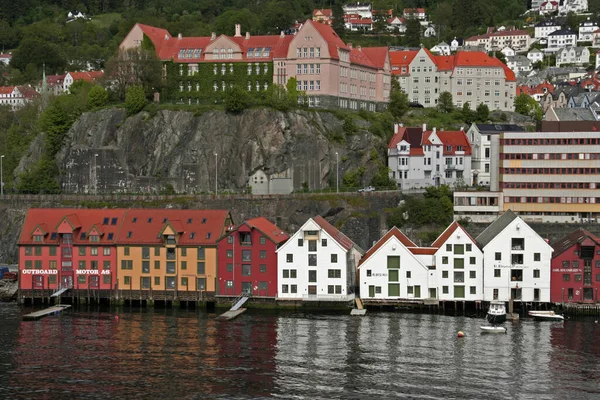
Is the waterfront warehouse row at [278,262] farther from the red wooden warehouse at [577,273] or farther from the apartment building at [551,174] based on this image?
the apartment building at [551,174]

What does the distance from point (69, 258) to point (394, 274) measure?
101ft

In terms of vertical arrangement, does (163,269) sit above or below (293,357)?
above

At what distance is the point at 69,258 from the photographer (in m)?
93.4

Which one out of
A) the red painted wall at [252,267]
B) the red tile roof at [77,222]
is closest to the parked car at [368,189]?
the red painted wall at [252,267]

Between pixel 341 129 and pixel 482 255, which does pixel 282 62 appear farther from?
pixel 482 255

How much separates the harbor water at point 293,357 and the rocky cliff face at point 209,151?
36.2m

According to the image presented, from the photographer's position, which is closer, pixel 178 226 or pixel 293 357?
pixel 293 357

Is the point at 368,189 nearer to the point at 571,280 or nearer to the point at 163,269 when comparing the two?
the point at 163,269

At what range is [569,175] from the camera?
369ft

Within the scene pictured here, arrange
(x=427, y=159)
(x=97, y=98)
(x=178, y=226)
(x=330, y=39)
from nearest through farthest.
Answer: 1. (x=178, y=226)
2. (x=427, y=159)
3. (x=330, y=39)
4. (x=97, y=98)

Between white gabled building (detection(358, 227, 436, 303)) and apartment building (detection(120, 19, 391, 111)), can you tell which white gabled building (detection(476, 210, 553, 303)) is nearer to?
white gabled building (detection(358, 227, 436, 303))

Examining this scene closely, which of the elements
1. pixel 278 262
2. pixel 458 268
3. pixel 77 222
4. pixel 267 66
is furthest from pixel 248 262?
pixel 267 66

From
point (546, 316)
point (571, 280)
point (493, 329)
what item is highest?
point (571, 280)

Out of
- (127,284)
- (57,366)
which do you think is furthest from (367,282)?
(57,366)
